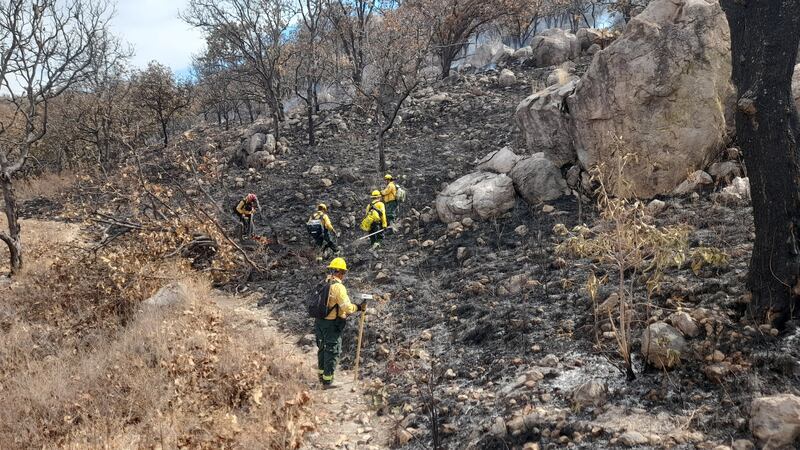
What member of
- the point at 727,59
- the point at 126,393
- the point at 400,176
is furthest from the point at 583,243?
the point at 400,176

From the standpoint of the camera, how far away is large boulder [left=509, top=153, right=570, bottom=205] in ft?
30.0

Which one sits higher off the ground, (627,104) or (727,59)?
(727,59)

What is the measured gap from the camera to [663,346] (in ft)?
13.8

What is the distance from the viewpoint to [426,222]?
34.0ft

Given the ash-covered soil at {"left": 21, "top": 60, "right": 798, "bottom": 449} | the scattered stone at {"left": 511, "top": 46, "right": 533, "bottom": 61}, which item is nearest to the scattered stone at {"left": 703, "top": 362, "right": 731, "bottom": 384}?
the ash-covered soil at {"left": 21, "top": 60, "right": 798, "bottom": 449}

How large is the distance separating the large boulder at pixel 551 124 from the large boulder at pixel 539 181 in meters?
0.17

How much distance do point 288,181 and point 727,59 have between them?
33.8ft

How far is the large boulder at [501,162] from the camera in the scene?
10312mm

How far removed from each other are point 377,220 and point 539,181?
3.14m

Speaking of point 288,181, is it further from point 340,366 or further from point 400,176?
point 340,366

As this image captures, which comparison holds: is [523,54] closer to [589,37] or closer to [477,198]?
[589,37]

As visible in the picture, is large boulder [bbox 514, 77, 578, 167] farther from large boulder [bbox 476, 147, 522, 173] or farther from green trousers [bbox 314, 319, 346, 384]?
green trousers [bbox 314, 319, 346, 384]

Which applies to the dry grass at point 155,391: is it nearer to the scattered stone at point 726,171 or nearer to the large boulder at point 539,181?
the large boulder at point 539,181

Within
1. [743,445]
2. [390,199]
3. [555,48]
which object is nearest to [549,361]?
[743,445]
